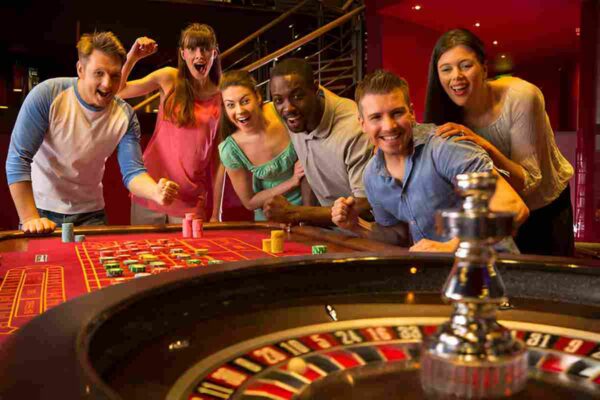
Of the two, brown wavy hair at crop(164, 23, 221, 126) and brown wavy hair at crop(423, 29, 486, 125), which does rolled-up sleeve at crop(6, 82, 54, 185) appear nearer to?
brown wavy hair at crop(164, 23, 221, 126)

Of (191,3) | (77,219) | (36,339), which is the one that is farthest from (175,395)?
(191,3)

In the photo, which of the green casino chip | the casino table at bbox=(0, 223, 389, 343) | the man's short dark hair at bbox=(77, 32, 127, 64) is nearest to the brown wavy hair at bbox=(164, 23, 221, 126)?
the man's short dark hair at bbox=(77, 32, 127, 64)

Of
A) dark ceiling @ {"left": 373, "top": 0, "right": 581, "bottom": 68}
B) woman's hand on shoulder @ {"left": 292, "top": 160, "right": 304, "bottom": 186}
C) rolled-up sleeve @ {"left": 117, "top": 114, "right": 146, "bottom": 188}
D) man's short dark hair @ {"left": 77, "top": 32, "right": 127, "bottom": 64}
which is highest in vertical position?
dark ceiling @ {"left": 373, "top": 0, "right": 581, "bottom": 68}

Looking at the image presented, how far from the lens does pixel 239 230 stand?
2.70m

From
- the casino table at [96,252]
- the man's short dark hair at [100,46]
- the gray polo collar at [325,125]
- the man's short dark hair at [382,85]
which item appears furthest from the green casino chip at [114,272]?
the man's short dark hair at [100,46]

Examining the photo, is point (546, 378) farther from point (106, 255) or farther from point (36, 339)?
point (106, 255)

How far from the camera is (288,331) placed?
761mm

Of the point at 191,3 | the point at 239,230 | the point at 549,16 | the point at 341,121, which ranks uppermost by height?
the point at 191,3

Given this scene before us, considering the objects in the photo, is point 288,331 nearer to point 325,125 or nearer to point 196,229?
point 196,229

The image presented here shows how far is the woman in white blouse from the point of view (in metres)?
2.41

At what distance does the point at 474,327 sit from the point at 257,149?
124 inches

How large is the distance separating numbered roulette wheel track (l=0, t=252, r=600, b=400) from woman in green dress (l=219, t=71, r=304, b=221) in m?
2.58

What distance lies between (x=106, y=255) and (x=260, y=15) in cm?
1024

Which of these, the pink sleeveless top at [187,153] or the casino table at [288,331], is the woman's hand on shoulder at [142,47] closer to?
the pink sleeveless top at [187,153]
